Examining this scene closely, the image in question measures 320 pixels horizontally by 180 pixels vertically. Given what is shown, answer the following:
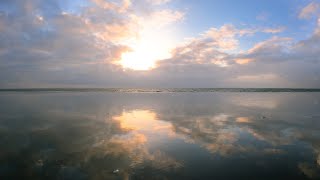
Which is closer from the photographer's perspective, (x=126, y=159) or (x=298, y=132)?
(x=126, y=159)

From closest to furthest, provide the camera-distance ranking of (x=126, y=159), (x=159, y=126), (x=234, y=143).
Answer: (x=126, y=159) < (x=234, y=143) < (x=159, y=126)

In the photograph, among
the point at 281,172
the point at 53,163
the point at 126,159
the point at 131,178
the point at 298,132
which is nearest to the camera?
the point at 131,178

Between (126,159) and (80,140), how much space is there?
7419 millimetres

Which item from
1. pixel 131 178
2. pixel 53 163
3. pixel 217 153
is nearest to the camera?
pixel 131 178

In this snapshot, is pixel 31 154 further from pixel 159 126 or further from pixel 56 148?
pixel 159 126

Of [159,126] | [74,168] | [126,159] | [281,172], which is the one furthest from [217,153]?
[159,126]

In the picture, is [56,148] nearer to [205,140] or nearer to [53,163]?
[53,163]

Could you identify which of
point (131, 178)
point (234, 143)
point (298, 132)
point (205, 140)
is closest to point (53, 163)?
point (131, 178)

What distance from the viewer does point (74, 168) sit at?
48.5 ft

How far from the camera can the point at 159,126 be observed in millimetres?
30391

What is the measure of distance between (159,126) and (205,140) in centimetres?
870

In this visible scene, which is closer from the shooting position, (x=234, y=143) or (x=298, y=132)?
(x=234, y=143)

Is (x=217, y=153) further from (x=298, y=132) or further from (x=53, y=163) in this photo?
(x=298, y=132)

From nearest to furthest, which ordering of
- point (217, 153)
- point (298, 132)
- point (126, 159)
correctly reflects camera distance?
point (126, 159)
point (217, 153)
point (298, 132)
